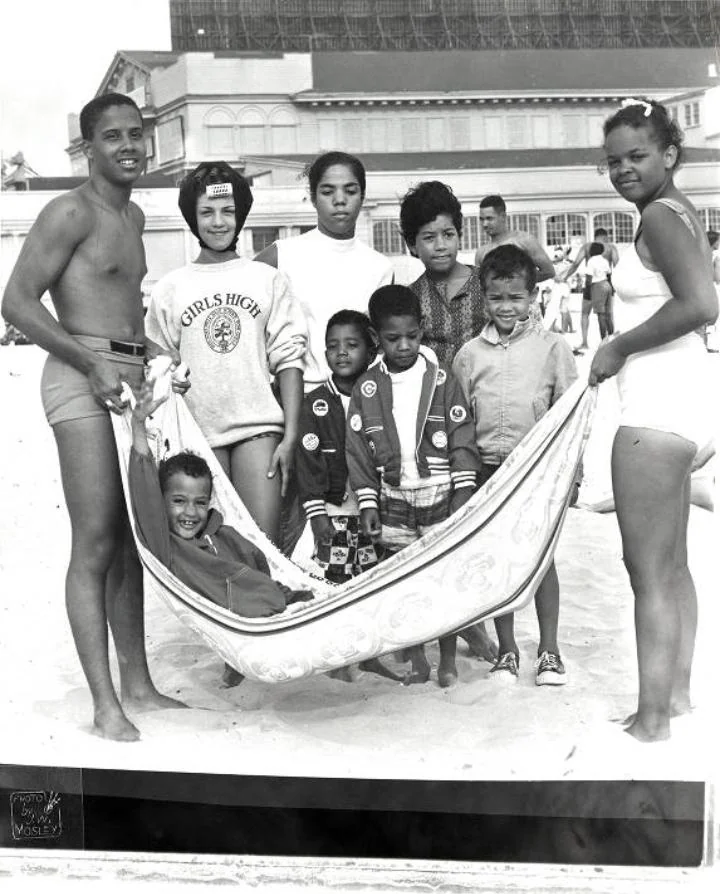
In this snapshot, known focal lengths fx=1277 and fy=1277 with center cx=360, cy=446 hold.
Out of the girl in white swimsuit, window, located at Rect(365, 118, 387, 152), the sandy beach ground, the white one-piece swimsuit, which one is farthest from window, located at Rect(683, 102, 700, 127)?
window, located at Rect(365, 118, 387, 152)

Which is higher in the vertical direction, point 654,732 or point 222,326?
point 222,326

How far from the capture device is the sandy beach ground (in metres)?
3.10

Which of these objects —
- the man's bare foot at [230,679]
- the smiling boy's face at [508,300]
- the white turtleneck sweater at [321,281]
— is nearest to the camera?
the smiling boy's face at [508,300]

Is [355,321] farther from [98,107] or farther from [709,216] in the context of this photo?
[709,216]

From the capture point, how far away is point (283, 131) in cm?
349

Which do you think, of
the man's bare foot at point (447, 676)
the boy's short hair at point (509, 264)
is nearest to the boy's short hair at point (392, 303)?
the boy's short hair at point (509, 264)

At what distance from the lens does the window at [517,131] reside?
3.48 m

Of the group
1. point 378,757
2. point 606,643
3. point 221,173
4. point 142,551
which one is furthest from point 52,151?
point 606,643

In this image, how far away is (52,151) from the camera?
3424 millimetres

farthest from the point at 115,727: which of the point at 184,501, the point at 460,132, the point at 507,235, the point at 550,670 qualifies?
the point at 460,132

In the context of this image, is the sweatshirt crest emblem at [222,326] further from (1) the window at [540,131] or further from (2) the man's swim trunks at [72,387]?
(1) the window at [540,131]

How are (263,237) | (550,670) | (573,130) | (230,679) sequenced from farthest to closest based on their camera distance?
(230,679)
(263,237)
(550,670)
(573,130)

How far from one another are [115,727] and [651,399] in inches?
62.2

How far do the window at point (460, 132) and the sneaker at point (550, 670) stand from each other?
147cm
